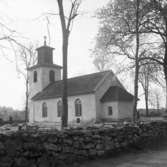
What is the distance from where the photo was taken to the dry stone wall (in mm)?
7426

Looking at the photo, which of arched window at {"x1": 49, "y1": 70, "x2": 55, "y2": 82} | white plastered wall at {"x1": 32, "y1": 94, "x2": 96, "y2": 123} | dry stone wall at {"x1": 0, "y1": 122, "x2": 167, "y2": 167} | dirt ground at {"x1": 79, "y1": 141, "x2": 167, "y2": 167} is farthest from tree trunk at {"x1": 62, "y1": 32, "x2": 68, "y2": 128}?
arched window at {"x1": 49, "y1": 70, "x2": 55, "y2": 82}

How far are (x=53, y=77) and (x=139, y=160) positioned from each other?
39.5m

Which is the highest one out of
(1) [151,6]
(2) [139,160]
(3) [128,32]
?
(1) [151,6]

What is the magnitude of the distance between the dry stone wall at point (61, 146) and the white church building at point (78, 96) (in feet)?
62.7

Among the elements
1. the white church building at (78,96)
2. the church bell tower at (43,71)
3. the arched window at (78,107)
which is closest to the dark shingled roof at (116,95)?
the white church building at (78,96)

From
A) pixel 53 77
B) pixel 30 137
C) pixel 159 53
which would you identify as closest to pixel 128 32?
pixel 159 53

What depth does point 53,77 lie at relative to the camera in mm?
48094

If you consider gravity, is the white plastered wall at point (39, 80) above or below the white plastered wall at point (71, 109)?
above

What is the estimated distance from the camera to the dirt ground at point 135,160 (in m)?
8.62

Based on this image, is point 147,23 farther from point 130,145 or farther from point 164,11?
point 130,145

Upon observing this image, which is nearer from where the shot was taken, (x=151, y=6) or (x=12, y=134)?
(x=12, y=134)

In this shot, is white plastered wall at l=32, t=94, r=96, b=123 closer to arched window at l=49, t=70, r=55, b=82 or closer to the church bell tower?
the church bell tower

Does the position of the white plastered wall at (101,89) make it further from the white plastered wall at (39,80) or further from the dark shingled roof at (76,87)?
A: the white plastered wall at (39,80)

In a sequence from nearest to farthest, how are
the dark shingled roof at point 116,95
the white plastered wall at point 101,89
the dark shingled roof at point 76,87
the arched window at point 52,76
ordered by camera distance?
the dark shingled roof at point 116,95 < the white plastered wall at point 101,89 < the dark shingled roof at point 76,87 < the arched window at point 52,76
